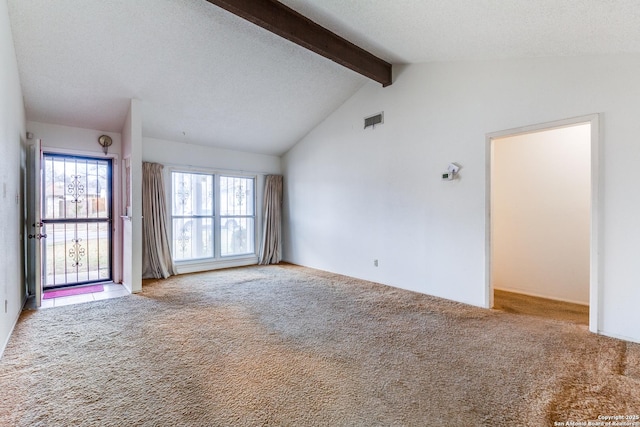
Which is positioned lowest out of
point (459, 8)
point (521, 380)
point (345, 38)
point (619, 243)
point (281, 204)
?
point (521, 380)

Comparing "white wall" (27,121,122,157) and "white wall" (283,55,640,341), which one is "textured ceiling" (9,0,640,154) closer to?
"white wall" (27,121,122,157)

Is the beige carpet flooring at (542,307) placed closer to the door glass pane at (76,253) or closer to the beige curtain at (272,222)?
the beige curtain at (272,222)

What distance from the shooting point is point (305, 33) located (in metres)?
3.44

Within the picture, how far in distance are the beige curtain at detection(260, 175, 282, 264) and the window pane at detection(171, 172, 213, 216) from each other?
115 cm

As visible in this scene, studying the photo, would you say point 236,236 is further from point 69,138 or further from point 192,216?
point 69,138

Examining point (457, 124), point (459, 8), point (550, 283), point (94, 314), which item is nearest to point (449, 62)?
point (457, 124)

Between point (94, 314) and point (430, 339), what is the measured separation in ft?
11.8

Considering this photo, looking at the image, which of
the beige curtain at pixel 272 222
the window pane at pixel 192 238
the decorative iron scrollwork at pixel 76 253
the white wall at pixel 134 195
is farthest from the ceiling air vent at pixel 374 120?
the decorative iron scrollwork at pixel 76 253

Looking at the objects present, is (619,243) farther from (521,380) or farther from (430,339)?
(430,339)

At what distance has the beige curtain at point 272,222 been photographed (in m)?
6.64

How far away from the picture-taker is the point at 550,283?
4234mm

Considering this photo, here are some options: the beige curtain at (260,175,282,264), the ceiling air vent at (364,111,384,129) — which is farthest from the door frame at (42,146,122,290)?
the ceiling air vent at (364,111,384,129)

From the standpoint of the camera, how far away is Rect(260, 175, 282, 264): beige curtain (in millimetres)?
6641

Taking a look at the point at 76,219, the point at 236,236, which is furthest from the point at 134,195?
the point at 236,236
